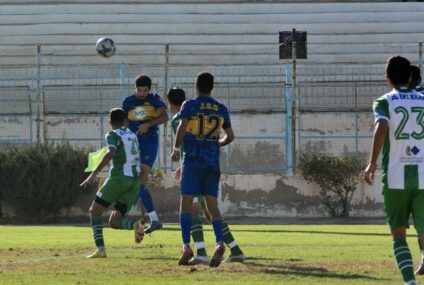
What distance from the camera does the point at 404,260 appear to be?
8.22 metres

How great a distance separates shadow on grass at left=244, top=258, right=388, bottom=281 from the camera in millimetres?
9852

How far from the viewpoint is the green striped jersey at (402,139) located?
27.3 feet

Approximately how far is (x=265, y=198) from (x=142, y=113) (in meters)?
11.1

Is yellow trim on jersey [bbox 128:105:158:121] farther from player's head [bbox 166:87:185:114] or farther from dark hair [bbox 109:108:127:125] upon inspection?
player's head [bbox 166:87:185:114]

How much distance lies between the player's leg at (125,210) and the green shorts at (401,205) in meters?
5.02

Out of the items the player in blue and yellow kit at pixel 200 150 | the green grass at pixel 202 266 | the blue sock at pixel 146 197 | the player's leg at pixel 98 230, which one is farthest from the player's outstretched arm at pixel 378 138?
the blue sock at pixel 146 197

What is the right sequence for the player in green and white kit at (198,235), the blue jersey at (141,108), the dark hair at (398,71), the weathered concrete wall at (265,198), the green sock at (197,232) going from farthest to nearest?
1. the weathered concrete wall at (265,198)
2. the blue jersey at (141,108)
3. the green sock at (197,232)
4. the player in green and white kit at (198,235)
5. the dark hair at (398,71)

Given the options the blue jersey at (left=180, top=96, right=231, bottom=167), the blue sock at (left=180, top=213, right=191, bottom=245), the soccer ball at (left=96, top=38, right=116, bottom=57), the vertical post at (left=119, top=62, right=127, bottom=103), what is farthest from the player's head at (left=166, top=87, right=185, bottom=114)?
the vertical post at (left=119, top=62, right=127, bottom=103)

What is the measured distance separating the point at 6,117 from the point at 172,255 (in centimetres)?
1841

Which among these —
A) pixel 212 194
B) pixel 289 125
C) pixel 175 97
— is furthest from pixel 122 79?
pixel 212 194

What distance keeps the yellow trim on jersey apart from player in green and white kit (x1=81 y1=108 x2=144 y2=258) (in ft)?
5.14

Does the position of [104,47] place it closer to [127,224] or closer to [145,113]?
[145,113]

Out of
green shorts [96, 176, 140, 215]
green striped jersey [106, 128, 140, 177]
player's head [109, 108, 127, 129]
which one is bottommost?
green shorts [96, 176, 140, 215]

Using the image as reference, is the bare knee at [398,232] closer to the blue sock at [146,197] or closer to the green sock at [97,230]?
the green sock at [97,230]
